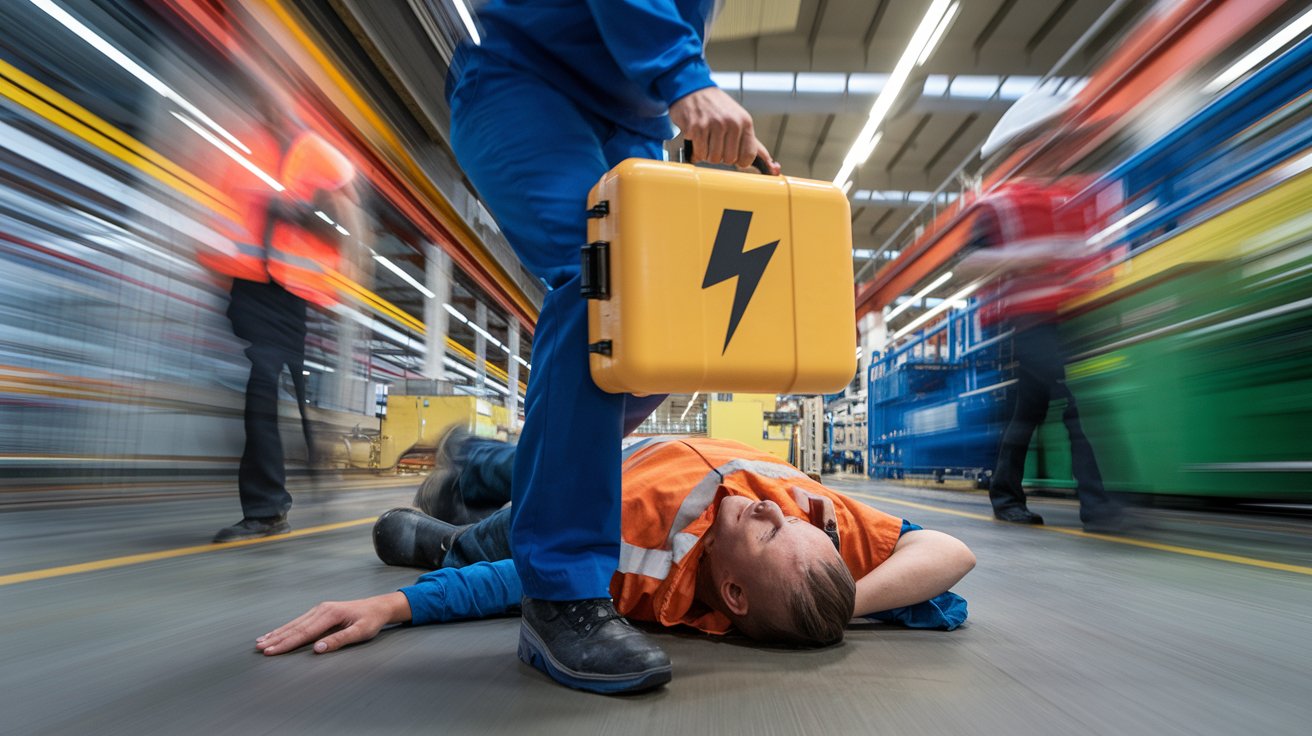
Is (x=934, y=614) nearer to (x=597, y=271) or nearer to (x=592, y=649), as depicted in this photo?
(x=592, y=649)

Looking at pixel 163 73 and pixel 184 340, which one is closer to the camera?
pixel 163 73

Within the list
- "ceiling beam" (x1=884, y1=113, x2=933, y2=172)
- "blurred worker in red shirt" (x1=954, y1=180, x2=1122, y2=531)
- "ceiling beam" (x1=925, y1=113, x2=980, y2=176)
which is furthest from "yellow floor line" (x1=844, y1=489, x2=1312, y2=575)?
"ceiling beam" (x1=925, y1=113, x2=980, y2=176)

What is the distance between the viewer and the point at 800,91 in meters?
9.84

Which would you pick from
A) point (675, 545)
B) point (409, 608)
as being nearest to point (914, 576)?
point (675, 545)

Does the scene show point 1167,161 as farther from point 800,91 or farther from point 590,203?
point 800,91

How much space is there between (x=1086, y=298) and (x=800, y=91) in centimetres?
725

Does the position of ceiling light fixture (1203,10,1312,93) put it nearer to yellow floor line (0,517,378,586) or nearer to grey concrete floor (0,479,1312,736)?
grey concrete floor (0,479,1312,736)

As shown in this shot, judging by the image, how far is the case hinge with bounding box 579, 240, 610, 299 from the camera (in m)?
0.92

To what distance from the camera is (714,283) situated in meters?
0.91

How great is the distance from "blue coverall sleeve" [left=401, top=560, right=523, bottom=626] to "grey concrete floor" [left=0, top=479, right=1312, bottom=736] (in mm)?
31

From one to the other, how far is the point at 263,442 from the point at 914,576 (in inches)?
99.2

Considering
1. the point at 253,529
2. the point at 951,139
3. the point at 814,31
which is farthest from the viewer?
the point at 951,139

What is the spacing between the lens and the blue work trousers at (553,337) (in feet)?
3.20

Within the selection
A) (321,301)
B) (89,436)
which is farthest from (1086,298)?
(89,436)
